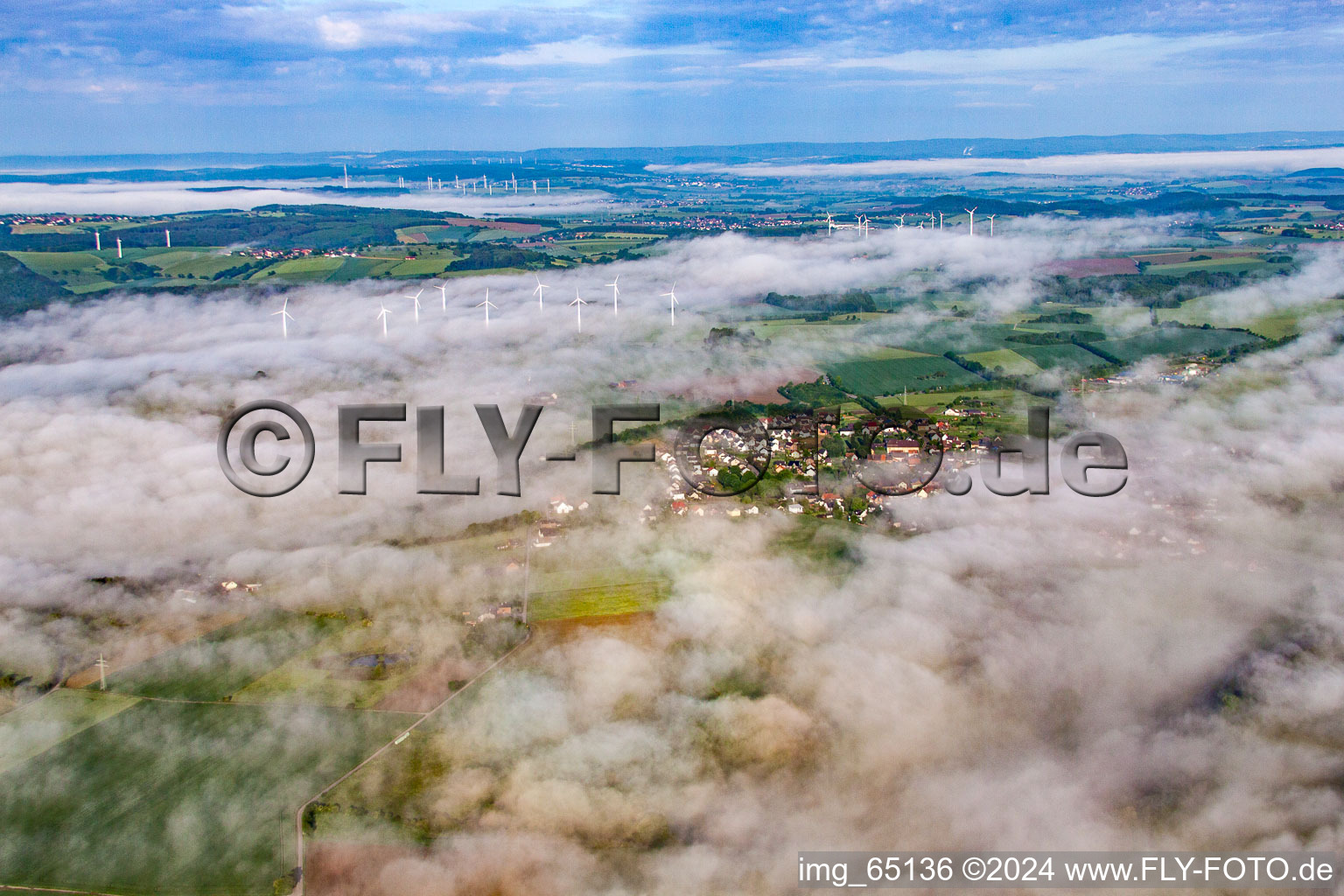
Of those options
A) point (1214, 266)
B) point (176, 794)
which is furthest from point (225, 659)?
point (1214, 266)

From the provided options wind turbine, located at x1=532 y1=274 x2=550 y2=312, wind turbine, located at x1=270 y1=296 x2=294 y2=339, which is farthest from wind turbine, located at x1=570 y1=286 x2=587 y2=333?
wind turbine, located at x1=270 y1=296 x2=294 y2=339

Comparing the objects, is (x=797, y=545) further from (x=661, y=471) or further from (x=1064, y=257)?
(x=1064, y=257)

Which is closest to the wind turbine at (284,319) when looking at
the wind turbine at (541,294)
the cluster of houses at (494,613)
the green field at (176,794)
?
the wind turbine at (541,294)

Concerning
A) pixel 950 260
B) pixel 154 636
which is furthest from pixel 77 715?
pixel 950 260

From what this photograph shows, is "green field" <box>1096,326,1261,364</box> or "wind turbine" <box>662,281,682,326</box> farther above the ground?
"wind turbine" <box>662,281,682,326</box>

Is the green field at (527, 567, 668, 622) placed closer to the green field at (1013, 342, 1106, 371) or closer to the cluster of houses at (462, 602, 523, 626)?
the cluster of houses at (462, 602, 523, 626)

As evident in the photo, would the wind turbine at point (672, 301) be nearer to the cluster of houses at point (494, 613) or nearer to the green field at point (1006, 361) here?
the green field at point (1006, 361)

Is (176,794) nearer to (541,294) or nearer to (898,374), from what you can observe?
(898,374)
